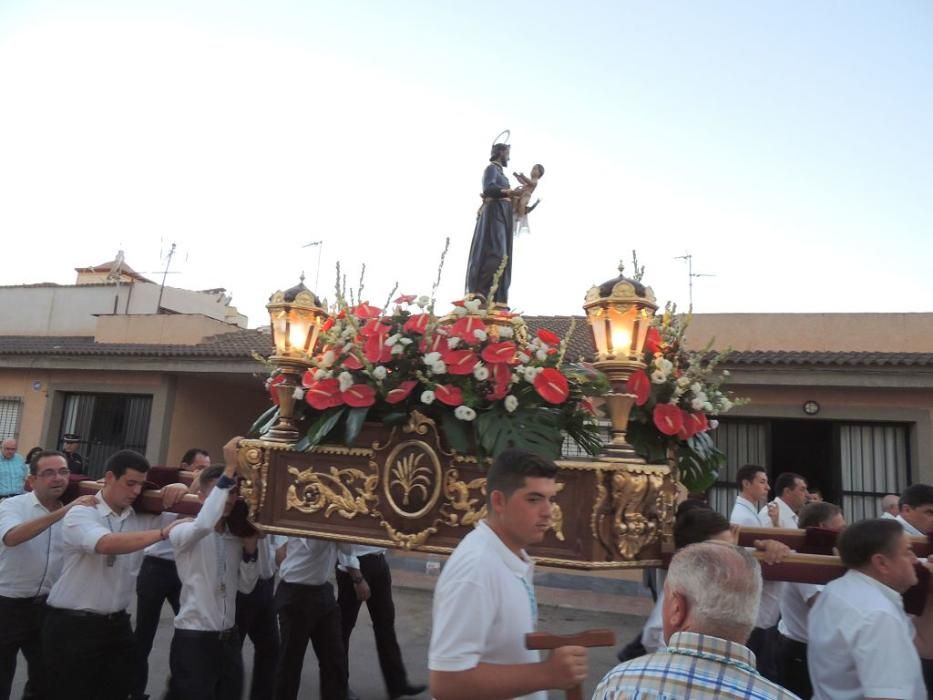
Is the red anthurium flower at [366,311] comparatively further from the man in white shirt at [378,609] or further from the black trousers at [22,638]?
the black trousers at [22,638]

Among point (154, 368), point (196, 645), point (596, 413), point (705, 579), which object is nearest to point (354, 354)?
point (596, 413)

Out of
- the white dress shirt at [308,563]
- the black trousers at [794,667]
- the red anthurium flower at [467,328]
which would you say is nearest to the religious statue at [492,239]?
the red anthurium flower at [467,328]

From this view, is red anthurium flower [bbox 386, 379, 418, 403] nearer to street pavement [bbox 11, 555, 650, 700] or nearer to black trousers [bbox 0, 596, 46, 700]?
black trousers [bbox 0, 596, 46, 700]

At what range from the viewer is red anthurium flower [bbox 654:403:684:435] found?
9.46 feet

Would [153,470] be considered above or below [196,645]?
above

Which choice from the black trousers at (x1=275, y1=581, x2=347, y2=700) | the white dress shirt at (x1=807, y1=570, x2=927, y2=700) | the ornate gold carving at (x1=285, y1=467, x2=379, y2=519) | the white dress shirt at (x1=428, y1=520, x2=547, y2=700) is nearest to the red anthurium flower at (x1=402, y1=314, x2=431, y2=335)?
the ornate gold carving at (x1=285, y1=467, x2=379, y2=519)

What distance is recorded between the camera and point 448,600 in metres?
1.81

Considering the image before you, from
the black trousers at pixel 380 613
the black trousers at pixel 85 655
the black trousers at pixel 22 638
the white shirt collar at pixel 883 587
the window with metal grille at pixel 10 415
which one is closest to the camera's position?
the white shirt collar at pixel 883 587

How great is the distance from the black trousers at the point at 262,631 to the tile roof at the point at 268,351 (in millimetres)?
3201

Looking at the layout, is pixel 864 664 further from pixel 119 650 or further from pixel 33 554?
pixel 33 554

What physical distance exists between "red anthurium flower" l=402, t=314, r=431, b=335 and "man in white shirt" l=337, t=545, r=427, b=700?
239 cm

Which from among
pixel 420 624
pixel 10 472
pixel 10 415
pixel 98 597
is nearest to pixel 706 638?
Answer: pixel 98 597

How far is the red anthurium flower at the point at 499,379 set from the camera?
9.42 feet

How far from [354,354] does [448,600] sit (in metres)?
1.51
